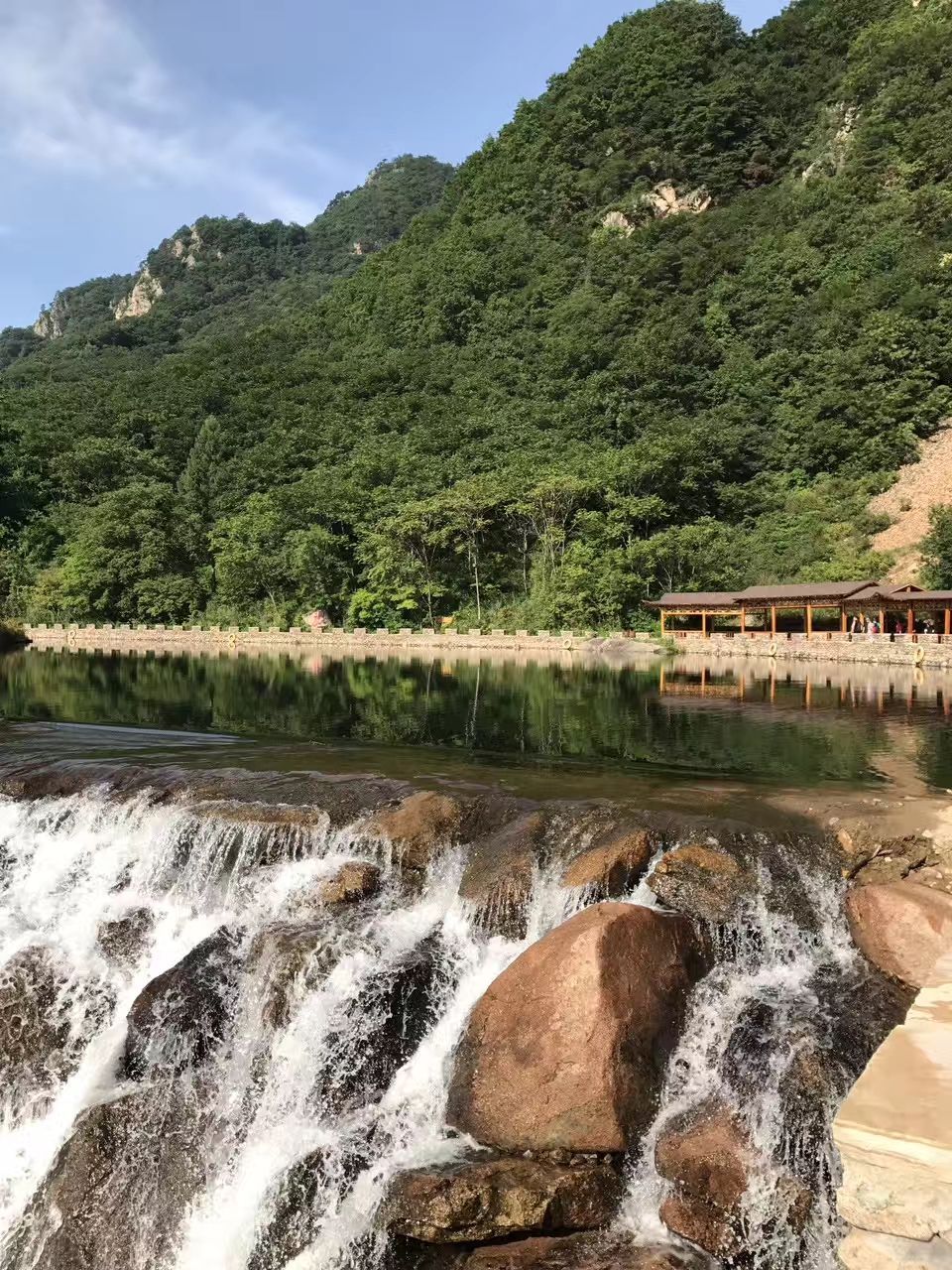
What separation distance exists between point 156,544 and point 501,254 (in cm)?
5879

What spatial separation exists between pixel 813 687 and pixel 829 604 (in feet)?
53.4

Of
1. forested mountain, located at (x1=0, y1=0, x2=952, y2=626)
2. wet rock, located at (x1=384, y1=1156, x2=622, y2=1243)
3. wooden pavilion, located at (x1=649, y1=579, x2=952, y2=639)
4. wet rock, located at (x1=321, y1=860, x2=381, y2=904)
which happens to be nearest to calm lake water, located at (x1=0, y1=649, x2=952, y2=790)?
wet rock, located at (x1=321, y1=860, x2=381, y2=904)

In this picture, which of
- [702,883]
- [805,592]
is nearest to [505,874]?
[702,883]

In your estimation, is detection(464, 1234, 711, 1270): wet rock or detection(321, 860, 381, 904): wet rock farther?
detection(321, 860, 381, 904): wet rock

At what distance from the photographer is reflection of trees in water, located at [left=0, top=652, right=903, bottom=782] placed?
1609 cm

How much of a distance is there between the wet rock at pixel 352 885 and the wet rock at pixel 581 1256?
3.96 meters

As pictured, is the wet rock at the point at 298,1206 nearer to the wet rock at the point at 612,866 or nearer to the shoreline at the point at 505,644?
the wet rock at the point at 612,866

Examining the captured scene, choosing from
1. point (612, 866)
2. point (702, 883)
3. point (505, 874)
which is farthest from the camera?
point (505, 874)

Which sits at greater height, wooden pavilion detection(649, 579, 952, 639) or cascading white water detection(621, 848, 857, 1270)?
wooden pavilion detection(649, 579, 952, 639)

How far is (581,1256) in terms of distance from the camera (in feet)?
17.3

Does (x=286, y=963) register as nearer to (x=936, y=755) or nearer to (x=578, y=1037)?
(x=578, y=1037)

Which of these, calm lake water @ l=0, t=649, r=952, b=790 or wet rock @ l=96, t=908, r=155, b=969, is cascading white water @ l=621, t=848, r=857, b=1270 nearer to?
calm lake water @ l=0, t=649, r=952, b=790

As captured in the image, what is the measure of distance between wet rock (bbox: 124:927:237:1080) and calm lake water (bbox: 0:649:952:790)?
18.1ft

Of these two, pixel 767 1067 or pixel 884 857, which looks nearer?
pixel 767 1067
